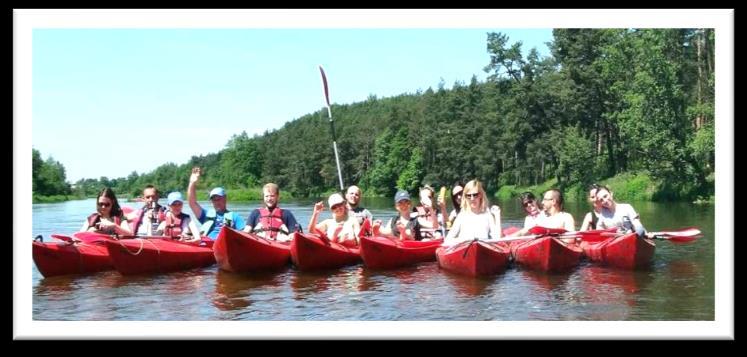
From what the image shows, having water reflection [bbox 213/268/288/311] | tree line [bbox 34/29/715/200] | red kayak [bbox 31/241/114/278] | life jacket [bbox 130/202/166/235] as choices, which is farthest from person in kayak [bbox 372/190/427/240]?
tree line [bbox 34/29/715/200]

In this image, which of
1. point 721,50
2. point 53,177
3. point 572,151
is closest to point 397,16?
point 721,50

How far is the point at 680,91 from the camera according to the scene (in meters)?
24.0

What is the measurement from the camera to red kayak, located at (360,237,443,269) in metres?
9.12

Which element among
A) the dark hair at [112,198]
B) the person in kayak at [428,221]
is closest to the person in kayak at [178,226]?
the dark hair at [112,198]

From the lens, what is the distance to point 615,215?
9219mm

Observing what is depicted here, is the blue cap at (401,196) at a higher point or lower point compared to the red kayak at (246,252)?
higher

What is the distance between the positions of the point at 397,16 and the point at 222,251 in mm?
3946

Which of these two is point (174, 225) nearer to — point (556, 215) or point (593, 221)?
point (556, 215)

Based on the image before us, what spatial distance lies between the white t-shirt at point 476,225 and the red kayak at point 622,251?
142cm

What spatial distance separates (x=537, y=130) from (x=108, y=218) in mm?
27925

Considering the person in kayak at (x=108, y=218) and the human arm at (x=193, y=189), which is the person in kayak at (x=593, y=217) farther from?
the person in kayak at (x=108, y=218)

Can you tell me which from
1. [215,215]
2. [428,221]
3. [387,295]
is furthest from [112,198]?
[428,221]

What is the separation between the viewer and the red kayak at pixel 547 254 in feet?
27.9
